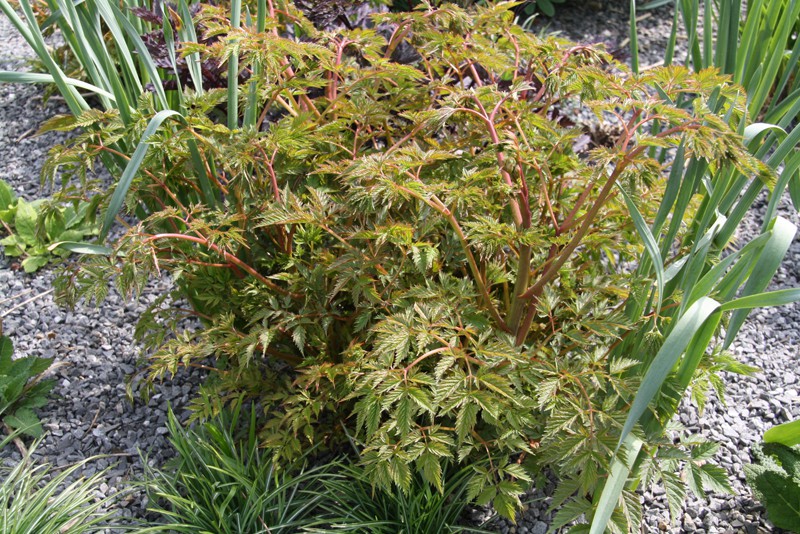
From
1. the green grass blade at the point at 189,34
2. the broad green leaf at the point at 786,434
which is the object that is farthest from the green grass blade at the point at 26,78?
the broad green leaf at the point at 786,434

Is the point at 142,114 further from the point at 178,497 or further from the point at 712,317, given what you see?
the point at 712,317

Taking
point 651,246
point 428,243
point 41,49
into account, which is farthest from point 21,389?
point 651,246

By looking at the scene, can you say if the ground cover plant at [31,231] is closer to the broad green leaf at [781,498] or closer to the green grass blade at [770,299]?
the green grass blade at [770,299]

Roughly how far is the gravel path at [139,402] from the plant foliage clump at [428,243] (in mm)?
344

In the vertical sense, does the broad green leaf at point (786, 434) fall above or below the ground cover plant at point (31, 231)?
below

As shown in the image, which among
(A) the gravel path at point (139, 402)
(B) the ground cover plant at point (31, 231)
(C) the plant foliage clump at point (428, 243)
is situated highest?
(C) the plant foliage clump at point (428, 243)

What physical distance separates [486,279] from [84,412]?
Result: 1372 mm

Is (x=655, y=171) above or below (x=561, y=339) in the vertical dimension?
above

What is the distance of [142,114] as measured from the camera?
186cm

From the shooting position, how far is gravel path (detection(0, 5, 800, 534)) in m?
1.99

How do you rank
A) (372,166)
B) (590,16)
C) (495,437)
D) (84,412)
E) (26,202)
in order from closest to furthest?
(372,166) < (495,437) < (84,412) < (26,202) < (590,16)

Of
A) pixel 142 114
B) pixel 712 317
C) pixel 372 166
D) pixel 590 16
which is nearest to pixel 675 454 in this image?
pixel 712 317

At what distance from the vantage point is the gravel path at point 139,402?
1994 mm

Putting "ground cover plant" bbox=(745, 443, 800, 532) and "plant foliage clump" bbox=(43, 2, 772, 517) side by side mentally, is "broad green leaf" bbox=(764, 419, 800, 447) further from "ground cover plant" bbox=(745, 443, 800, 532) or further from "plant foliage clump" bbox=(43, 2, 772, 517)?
"plant foliage clump" bbox=(43, 2, 772, 517)
